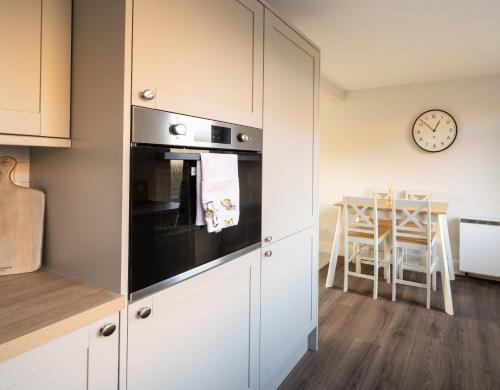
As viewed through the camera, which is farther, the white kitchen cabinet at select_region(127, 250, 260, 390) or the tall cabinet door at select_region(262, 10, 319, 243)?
the tall cabinet door at select_region(262, 10, 319, 243)

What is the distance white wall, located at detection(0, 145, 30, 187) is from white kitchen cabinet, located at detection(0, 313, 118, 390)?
67 cm

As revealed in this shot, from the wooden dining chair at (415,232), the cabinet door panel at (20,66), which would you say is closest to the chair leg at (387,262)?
the wooden dining chair at (415,232)

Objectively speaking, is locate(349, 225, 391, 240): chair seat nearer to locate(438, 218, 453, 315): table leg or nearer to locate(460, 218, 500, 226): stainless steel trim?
locate(438, 218, 453, 315): table leg

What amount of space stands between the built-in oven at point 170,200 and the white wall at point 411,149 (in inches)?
133

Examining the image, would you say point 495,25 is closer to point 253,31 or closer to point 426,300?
point 253,31

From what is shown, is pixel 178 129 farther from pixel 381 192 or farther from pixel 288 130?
pixel 381 192

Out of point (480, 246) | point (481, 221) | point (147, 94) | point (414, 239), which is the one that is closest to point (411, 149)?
point (481, 221)

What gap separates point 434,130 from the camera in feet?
13.8

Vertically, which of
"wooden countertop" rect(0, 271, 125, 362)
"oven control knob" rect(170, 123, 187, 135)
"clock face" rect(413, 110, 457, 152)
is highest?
"clock face" rect(413, 110, 457, 152)

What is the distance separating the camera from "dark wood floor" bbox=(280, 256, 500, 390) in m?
2.14

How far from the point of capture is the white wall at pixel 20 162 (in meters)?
1.31

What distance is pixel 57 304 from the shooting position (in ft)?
3.28

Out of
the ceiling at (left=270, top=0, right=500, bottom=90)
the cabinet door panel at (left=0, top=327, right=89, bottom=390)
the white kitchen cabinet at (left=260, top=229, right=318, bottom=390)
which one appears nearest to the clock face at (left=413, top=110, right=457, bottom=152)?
the ceiling at (left=270, top=0, right=500, bottom=90)

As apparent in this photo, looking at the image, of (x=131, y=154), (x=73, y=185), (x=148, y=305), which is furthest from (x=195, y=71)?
(x=148, y=305)
